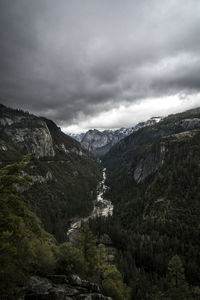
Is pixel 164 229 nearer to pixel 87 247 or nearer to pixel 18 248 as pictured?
pixel 87 247

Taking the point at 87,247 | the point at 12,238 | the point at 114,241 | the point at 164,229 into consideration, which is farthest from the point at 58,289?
the point at 164,229

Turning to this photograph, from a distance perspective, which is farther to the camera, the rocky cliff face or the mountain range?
the rocky cliff face

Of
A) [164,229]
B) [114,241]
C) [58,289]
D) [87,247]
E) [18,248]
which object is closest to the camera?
[18,248]

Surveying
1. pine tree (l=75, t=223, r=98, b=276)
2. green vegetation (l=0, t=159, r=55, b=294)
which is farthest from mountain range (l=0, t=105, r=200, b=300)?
pine tree (l=75, t=223, r=98, b=276)

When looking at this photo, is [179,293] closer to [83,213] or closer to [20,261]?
[20,261]

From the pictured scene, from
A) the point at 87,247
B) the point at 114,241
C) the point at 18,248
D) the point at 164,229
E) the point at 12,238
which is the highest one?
the point at 12,238

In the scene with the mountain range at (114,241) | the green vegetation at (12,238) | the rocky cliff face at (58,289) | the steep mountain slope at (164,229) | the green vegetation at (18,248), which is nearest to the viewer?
the green vegetation at (12,238)

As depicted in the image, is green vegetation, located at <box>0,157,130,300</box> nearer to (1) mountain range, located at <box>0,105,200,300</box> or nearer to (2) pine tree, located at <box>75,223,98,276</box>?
(1) mountain range, located at <box>0,105,200,300</box>

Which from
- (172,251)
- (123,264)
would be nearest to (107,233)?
(123,264)

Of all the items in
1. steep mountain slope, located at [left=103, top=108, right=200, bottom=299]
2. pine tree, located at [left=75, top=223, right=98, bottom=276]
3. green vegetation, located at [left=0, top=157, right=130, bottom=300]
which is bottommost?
steep mountain slope, located at [left=103, top=108, right=200, bottom=299]

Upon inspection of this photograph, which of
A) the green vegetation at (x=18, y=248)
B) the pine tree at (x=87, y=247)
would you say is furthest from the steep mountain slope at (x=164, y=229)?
the green vegetation at (x=18, y=248)

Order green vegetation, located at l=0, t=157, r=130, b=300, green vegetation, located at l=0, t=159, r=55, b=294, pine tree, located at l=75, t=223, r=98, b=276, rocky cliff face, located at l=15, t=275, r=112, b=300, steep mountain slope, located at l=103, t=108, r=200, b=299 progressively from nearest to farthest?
1. green vegetation, located at l=0, t=159, r=55, b=294
2. green vegetation, located at l=0, t=157, r=130, b=300
3. rocky cliff face, located at l=15, t=275, r=112, b=300
4. pine tree, located at l=75, t=223, r=98, b=276
5. steep mountain slope, located at l=103, t=108, r=200, b=299

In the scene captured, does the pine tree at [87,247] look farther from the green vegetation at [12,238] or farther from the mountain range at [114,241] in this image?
the green vegetation at [12,238]
